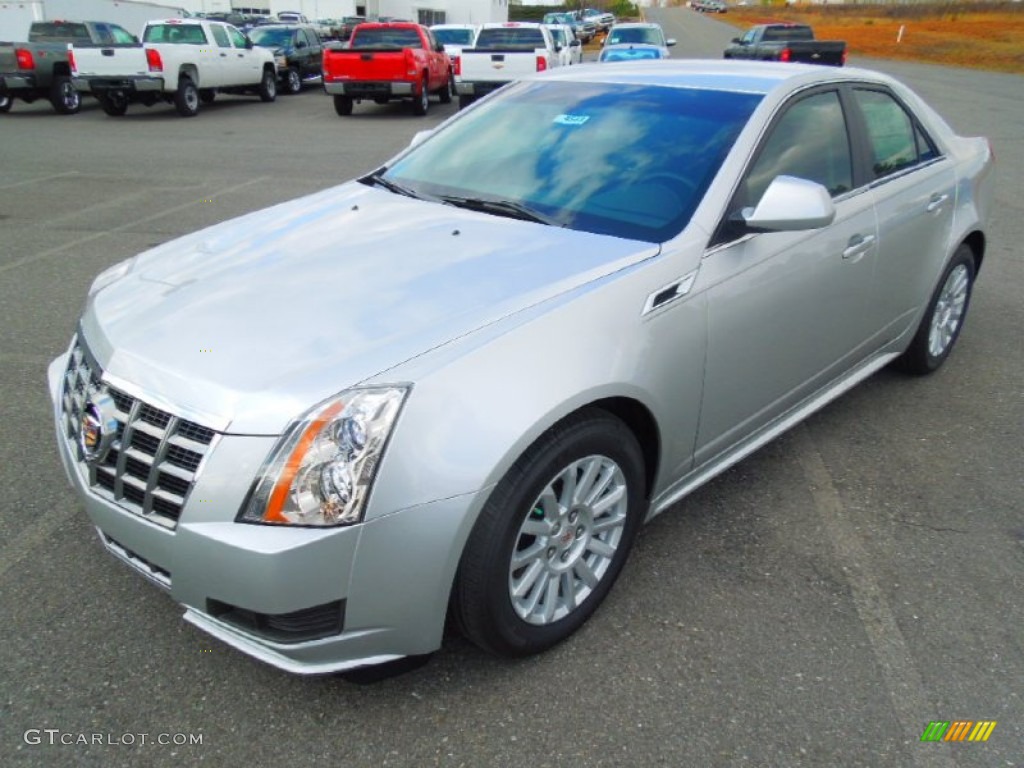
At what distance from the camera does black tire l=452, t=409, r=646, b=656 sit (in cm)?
223

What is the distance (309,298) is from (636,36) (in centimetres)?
2253

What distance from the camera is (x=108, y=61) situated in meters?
15.4

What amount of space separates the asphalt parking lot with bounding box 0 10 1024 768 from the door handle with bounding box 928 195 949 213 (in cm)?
102

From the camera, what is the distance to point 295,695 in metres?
2.39

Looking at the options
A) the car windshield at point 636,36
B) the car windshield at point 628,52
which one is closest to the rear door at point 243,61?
the car windshield at point 628,52

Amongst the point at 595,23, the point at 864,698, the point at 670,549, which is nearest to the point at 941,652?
the point at 864,698

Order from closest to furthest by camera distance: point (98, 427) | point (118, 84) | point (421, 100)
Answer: point (98, 427), point (118, 84), point (421, 100)

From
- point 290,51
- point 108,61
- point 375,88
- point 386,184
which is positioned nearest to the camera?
point 386,184

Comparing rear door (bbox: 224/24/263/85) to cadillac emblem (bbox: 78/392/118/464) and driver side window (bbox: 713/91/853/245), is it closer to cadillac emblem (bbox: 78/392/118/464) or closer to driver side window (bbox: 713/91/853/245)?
driver side window (bbox: 713/91/853/245)

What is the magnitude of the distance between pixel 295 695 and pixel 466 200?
6.32 feet

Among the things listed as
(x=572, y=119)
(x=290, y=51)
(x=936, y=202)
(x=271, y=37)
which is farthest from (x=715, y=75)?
(x=271, y=37)

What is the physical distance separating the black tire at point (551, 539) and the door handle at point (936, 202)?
241 cm

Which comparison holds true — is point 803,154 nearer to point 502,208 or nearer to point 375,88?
point 502,208

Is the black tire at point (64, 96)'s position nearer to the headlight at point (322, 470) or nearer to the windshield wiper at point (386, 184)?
the windshield wiper at point (386, 184)
